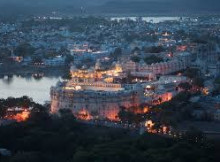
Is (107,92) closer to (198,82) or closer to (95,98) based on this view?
(95,98)

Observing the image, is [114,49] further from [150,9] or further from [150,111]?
[150,9]

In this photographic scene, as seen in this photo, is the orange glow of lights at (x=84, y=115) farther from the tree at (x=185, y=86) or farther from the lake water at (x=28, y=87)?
the tree at (x=185, y=86)

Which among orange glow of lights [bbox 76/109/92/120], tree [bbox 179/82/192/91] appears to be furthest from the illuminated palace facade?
tree [bbox 179/82/192/91]

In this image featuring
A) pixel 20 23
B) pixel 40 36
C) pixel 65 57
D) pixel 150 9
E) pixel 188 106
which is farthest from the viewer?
pixel 150 9

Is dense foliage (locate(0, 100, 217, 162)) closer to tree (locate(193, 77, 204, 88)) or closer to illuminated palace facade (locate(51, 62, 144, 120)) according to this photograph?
illuminated palace facade (locate(51, 62, 144, 120))

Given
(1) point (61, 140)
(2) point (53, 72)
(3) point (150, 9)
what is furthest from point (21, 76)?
(3) point (150, 9)

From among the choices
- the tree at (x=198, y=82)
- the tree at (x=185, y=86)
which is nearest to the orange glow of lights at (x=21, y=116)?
the tree at (x=185, y=86)
